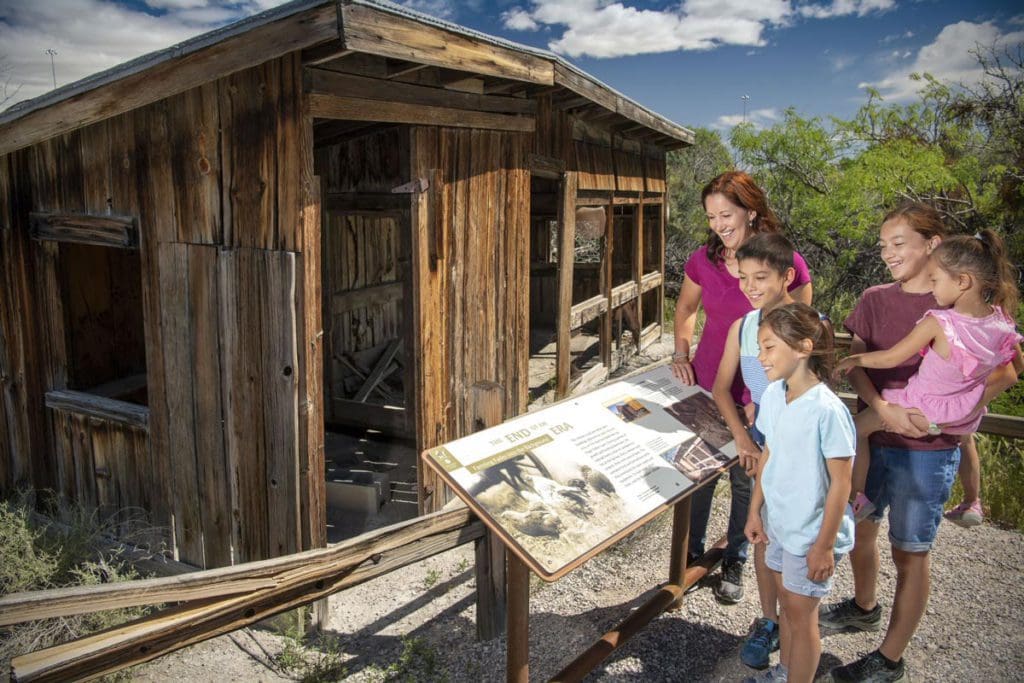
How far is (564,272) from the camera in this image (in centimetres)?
745

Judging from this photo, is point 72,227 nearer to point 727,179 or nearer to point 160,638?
point 160,638

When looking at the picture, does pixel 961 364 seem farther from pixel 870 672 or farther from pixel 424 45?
pixel 424 45

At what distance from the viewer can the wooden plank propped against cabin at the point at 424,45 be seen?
3.30m

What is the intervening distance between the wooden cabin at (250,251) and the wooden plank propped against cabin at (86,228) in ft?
0.05

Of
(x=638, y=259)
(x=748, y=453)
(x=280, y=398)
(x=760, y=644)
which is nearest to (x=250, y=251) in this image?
(x=280, y=398)

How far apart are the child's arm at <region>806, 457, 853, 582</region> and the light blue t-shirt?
0.03m

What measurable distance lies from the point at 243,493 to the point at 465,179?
2538 mm

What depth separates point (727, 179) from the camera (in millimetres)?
3266

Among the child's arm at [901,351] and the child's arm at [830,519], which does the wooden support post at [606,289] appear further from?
the child's arm at [830,519]

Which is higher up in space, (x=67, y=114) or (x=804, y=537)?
(x=67, y=114)

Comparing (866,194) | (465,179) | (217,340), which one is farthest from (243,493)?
(866,194)

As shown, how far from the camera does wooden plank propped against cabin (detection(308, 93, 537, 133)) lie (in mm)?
3812

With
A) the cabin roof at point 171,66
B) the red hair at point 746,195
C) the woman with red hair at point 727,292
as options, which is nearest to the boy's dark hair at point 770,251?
the woman with red hair at point 727,292

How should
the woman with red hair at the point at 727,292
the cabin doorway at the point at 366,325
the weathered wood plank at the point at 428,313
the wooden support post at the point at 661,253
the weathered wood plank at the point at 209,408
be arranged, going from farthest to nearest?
the wooden support post at the point at 661,253 < the cabin doorway at the point at 366,325 < the weathered wood plank at the point at 428,313 < the weathered wood plank at the point at 209,408 < the woman with red hair at the point at 727,292
